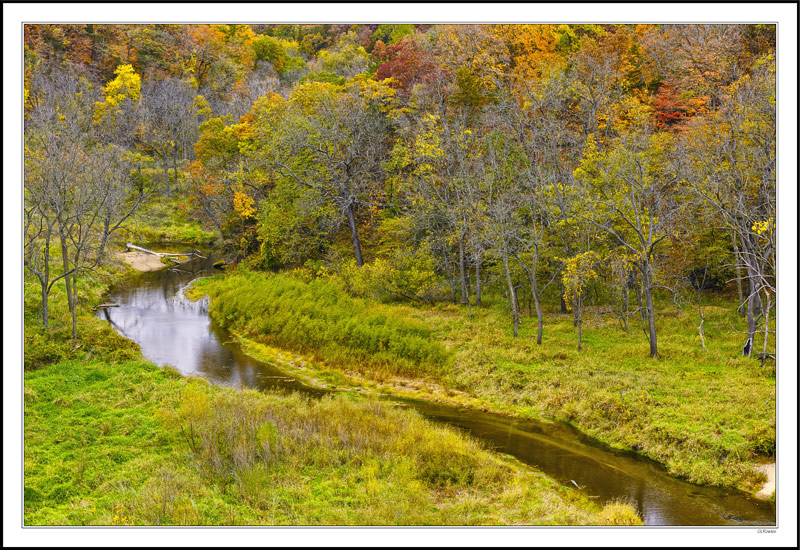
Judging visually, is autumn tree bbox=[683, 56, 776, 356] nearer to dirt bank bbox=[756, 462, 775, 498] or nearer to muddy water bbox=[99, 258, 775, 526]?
dirt bank bbox=[756, 462, 775, 498]

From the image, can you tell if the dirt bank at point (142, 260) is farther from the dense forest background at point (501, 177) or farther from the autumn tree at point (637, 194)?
the autumn tree at point (637, 194)

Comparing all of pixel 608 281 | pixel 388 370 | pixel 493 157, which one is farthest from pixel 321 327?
pixel 608 281

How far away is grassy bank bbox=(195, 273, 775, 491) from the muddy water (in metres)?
0.68

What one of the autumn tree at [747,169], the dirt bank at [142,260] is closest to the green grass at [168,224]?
the dirt bank at [142,260]

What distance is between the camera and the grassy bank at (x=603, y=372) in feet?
46.5

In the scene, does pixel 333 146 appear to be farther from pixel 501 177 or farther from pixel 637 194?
pixel 637 194

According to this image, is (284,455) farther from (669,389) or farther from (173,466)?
(669,389)

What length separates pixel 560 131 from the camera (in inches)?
1050

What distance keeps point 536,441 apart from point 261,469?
8.01 metres

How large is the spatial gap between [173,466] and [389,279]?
17.7 meters

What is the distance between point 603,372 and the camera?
1852 centimetres

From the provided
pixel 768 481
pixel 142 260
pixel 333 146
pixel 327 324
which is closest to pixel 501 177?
pixel 327 324

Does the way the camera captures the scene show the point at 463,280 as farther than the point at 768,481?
Yes

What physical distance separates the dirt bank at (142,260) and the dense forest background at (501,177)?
20.8 ft
